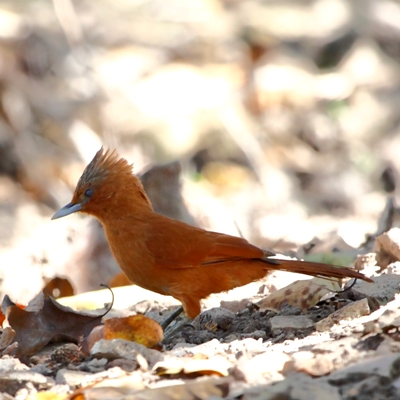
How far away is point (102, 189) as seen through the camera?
5004 millimetres

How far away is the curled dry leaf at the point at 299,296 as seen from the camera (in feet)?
14.3

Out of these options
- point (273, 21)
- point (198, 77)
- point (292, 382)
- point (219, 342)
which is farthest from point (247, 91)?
point (292, 382)

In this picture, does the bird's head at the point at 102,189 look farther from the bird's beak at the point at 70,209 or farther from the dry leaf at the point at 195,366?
the dry leaf at the point at 195,366

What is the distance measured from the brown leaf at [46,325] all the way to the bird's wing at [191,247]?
2.50 feet

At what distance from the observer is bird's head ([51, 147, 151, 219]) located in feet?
16.4

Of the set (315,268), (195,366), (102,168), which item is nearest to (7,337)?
(195,366)

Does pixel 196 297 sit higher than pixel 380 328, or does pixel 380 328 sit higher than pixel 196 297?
pixel 196 297

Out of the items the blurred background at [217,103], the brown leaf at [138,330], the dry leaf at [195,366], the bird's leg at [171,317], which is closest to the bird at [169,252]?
the bird's leg at [171,317]

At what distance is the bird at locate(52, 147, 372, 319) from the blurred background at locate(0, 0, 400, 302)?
3.45m

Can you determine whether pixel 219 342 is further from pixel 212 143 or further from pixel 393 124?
pixel 393 124

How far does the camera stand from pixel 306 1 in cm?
1202

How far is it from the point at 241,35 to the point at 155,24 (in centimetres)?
139

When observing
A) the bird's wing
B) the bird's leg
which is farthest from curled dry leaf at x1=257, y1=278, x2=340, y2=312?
the bird's leg

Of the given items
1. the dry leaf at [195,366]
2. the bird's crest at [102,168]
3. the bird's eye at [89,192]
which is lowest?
the dry leaf at [195,366]
